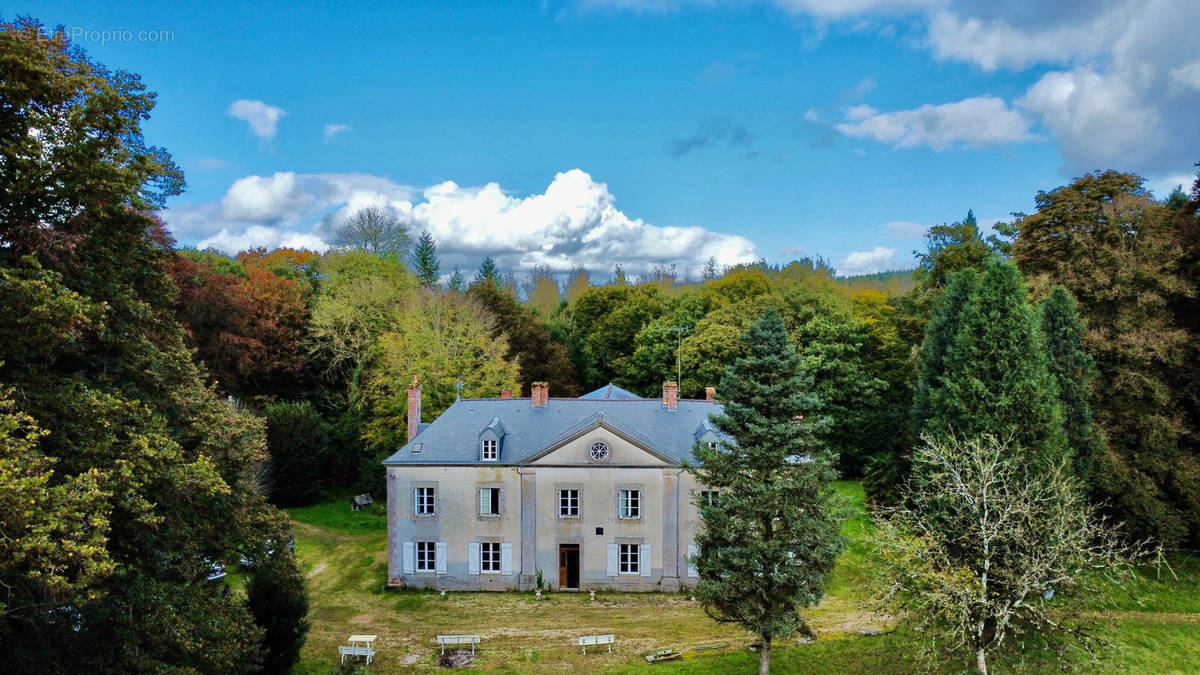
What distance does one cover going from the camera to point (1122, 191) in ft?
96.0

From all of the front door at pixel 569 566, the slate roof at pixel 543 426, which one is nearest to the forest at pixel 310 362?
the slate roof at pixel 543 426

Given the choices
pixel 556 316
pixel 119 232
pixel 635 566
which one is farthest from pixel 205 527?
pixel 556 316

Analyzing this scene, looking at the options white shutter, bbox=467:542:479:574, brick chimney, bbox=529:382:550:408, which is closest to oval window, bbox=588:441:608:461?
brick chimney, bbox=529:382:550:408

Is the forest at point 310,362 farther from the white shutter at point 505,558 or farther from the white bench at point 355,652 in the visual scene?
the white shutter at point 505,558

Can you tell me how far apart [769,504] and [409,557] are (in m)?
18.2

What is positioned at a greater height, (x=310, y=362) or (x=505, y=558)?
(x=310, y=362)

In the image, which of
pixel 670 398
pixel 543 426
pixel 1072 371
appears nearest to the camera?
pixel 1072 371

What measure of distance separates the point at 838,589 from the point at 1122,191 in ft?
72.5

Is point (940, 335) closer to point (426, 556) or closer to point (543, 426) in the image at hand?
point (543, 426)

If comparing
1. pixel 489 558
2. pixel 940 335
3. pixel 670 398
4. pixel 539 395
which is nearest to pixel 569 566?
pixel 489 558

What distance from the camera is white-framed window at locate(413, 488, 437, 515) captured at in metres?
28.7

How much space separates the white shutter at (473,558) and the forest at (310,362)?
30.6 feet

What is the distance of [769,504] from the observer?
56.0 ft

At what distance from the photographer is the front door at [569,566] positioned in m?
28.4
